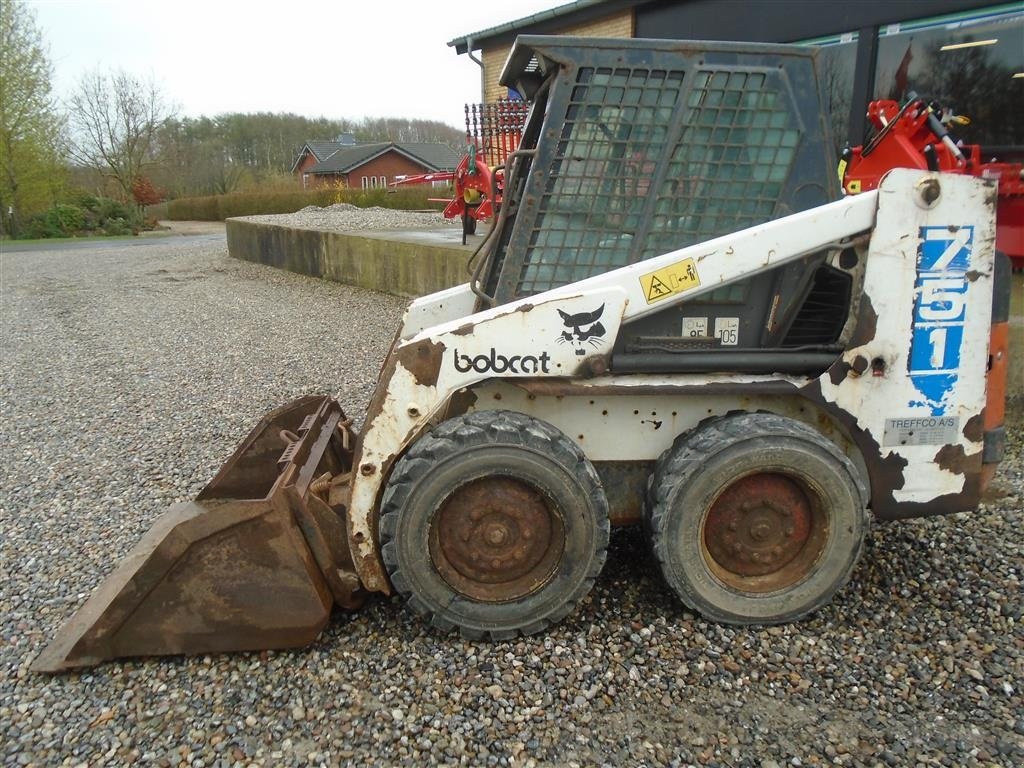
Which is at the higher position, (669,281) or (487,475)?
(669,281)

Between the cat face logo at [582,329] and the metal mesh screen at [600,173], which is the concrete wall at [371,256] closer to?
the metal mesh screen at [600,173]

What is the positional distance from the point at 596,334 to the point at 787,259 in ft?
2.26

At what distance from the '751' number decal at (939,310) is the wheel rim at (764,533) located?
0.57m

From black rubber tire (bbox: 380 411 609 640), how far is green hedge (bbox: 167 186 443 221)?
85.7 ft

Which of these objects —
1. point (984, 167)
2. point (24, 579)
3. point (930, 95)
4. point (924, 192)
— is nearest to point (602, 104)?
point (924, 192)

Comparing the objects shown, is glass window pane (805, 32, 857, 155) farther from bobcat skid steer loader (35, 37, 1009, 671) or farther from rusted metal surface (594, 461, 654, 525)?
rusted metal surface (594, 461, 654, 525)

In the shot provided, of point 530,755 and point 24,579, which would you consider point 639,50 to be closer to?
point 530,755

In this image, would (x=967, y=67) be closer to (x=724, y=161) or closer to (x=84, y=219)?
(x=724, y=161)

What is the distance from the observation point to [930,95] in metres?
8.27

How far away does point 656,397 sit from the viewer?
2.78 metres

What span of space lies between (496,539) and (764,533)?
3.06ft

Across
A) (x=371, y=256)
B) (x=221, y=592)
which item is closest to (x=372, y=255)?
(x=371, y=256)

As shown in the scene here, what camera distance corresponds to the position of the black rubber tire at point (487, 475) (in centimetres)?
255

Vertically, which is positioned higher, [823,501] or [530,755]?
[823,501]
